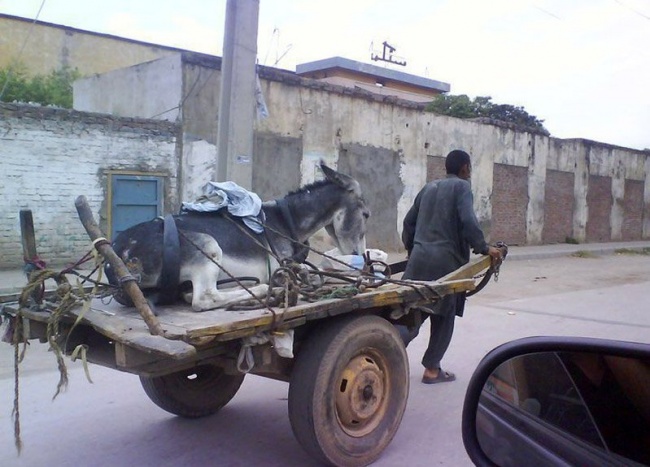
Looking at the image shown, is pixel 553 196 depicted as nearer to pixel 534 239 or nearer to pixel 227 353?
pixel 534 239

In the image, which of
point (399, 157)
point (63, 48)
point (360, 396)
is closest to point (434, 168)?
point (399, 157)

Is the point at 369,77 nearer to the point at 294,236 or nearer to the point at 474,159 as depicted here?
the point at 474,159

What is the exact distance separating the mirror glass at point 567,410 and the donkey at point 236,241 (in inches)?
73.4

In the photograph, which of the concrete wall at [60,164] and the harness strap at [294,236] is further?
the concrete wall at [60,164]

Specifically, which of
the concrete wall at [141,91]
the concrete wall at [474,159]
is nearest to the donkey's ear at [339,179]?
the concrete wall at [141,91]

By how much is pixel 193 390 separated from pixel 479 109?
2822cm

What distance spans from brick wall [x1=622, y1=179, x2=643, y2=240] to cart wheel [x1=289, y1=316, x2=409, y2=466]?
26007 mm

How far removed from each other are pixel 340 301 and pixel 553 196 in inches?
843

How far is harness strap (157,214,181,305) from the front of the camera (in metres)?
3.77

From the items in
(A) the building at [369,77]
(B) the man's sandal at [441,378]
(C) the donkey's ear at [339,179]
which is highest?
(A) the building at [369,77]

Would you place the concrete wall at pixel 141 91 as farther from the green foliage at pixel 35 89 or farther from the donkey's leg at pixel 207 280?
the donkey's leg at pixel 207 280

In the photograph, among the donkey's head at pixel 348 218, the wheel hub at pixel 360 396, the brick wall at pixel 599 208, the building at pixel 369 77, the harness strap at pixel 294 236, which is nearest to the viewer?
the wheel hub at pixel 360 396

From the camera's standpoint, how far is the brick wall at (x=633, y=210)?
2703 centimetres

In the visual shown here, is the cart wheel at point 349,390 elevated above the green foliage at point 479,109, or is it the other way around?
the green foliage at point 479,109
